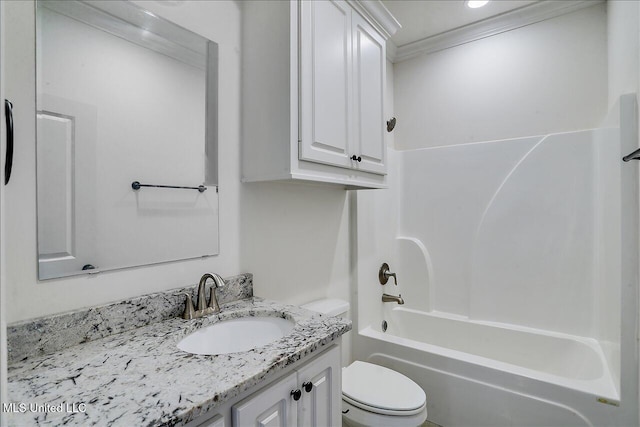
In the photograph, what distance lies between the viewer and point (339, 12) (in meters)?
1.41

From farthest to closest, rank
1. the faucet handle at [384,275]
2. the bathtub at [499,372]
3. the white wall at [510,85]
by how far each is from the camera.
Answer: the faucet handle at [384,275], the white wall at [510,85], the bathtub at [499,372]

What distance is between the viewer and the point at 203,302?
1.13 m

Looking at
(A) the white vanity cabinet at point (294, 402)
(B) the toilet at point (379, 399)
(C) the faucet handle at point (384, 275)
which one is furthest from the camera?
(C) the faucet handle at point (384, 275)

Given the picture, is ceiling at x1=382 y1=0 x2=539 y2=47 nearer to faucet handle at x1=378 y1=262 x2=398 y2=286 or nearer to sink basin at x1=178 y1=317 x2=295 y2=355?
faucet handle at x1=378 y1=262 x2=398 y2=286

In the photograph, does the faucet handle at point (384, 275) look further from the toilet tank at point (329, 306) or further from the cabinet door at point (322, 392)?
the cabinet door at point (322, 392)

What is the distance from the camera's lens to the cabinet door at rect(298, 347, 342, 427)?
36.4 inches

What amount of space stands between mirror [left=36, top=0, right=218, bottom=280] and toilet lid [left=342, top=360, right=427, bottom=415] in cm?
97

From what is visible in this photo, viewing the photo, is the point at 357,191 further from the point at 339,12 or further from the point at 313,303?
the point at 339,12

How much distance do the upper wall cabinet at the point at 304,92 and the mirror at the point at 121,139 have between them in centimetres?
18

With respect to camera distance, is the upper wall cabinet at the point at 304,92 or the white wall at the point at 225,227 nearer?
the white wall at the point at 225,227

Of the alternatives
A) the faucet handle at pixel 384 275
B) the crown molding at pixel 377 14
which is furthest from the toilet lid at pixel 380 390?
the crown molding at pixel 377 14

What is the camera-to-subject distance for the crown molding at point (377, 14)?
5.04 feet

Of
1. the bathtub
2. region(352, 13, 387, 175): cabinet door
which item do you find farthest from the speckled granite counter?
the bathtub

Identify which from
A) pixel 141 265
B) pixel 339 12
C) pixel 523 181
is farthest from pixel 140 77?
pixel 523 181
